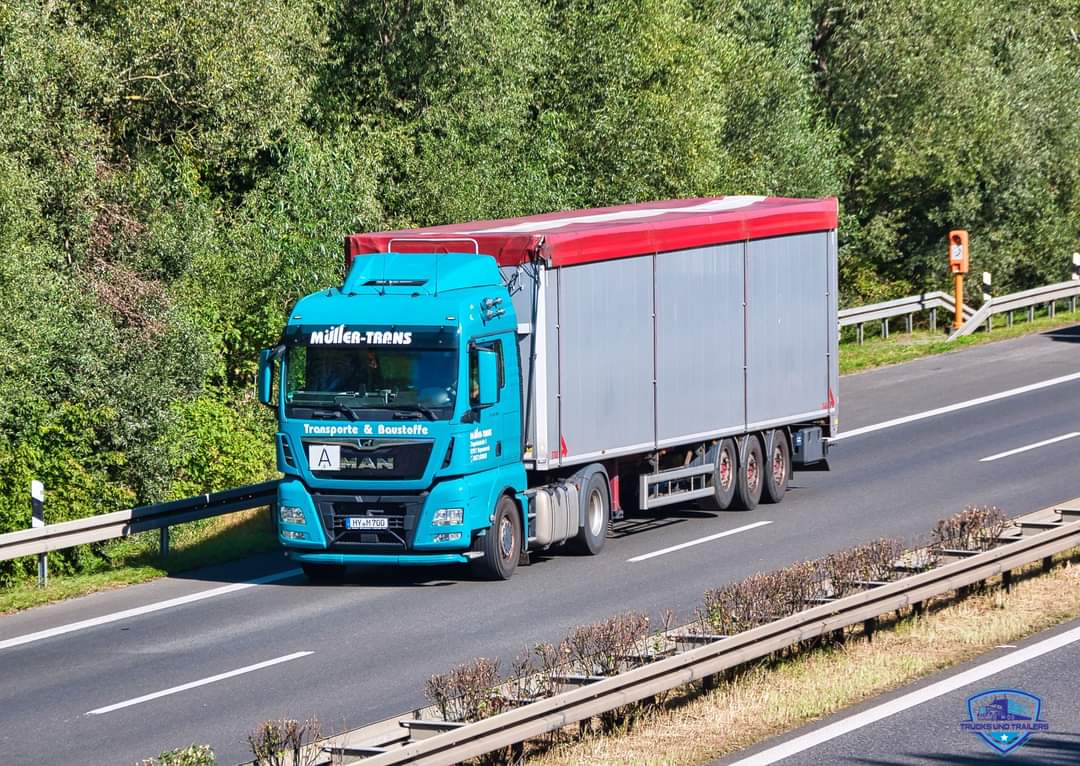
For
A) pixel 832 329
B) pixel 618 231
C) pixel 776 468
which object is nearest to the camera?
pixel 618 231

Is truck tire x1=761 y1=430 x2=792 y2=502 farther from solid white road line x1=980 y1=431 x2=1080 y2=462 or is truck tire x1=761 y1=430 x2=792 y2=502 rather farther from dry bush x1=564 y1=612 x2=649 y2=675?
dry bush x1=564 y1=612 x2=649 y2=675

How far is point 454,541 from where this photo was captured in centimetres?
1794

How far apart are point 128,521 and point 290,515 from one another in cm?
262

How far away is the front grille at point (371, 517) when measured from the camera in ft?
Answer: 59.2

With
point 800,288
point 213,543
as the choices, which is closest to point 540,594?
point 213,543

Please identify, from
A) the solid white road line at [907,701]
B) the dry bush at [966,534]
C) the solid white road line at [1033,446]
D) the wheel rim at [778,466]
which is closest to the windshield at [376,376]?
the dry bush at [966,534]

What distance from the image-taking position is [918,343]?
1505 inches

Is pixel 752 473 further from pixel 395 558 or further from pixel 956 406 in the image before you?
pixel 956 406

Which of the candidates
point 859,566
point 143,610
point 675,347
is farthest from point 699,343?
point 143,610

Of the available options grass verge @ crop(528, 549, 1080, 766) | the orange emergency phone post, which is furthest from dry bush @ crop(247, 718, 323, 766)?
the orange emergency phone post

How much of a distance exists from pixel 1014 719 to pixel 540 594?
658 centimetres

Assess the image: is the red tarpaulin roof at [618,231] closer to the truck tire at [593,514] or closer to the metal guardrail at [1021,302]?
the truck tire at [593,514]

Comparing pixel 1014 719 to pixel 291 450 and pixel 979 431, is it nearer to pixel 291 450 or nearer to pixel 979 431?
pixel 291 450

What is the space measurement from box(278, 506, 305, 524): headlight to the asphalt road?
2.54ft
